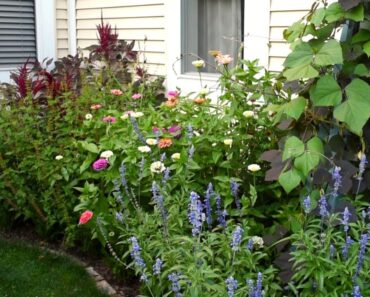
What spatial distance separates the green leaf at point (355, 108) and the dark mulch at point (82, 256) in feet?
6.05

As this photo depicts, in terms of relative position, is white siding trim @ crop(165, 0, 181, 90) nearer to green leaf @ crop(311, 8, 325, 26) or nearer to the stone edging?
the stone edging

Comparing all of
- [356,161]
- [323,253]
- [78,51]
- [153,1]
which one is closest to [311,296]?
[323,253]

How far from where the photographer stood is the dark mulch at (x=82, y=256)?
3.61 metres

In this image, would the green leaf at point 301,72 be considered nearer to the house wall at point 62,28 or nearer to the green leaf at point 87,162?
the green leaf at point 87,162

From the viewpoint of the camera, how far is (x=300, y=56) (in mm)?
2504

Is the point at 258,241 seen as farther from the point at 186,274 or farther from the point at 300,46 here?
the point at 300,46

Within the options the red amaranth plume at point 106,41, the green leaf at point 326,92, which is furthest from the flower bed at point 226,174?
the red amaranth plume at point 106,41

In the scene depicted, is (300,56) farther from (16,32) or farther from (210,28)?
(16,32)

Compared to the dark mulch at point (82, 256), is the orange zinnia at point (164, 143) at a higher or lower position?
higher

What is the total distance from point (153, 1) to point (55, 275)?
2.85 meters

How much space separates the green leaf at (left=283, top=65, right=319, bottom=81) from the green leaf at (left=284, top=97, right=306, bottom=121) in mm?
192

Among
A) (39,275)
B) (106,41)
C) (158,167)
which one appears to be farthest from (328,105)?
(106,41)

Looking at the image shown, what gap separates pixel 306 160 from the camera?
245 centimetres


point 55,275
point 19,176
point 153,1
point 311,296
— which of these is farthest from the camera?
point 153,1
